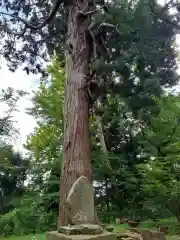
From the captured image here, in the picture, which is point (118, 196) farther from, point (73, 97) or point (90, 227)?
point (90, 227)

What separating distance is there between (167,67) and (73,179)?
3846mm

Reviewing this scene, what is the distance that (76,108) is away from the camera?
4.88 meters

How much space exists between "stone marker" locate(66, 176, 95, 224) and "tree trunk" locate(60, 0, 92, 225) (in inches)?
29.7

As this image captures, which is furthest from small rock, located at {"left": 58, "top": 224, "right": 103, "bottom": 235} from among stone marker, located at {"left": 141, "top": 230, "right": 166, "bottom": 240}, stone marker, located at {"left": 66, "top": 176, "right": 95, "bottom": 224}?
stone marker, located at {"left": 141, "top": 230, "right": 166, "bottom": 240}

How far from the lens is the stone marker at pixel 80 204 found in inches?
129

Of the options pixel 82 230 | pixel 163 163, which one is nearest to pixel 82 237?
pixel 82 230

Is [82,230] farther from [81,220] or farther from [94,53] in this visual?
[94,53]

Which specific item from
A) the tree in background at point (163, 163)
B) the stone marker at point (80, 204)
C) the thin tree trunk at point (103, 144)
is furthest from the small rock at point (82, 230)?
the thin tree trunk at point (103, 144)

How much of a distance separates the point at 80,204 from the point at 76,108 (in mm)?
1901

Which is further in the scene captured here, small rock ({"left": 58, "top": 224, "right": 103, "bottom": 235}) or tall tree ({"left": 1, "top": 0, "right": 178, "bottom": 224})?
tall tree ({"left": 1, "top": 0, "right": 178, "bottom": 224})

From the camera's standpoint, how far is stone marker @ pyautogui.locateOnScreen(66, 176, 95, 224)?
328 cm

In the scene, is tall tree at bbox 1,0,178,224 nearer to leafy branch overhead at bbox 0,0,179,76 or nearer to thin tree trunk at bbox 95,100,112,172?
leafy branch overhead at bbox 0,0,179,76

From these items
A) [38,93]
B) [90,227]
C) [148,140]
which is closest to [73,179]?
[90,227]

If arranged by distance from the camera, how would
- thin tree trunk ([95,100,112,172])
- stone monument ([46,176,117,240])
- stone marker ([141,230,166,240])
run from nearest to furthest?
stone monument ([46,176,117,240]), stone marker ([141,230,166,240]), thin tree trunk ([95,100,112,172])
